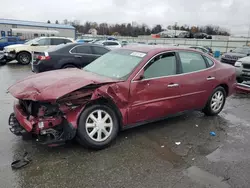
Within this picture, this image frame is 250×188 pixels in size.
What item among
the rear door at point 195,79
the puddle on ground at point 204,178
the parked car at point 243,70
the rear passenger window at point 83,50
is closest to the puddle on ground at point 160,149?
the puddle on ground at point 204,178

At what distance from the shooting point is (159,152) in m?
3.47

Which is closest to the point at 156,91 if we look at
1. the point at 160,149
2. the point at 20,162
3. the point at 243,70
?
the point at 160,149

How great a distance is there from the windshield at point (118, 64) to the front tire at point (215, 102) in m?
2.10

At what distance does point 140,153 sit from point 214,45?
103ft

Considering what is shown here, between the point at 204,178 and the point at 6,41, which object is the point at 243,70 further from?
the point at 6,41

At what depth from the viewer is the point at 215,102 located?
513cm

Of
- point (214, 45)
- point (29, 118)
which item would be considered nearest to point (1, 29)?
point (214, 45)

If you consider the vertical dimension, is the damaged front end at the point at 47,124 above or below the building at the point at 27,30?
below

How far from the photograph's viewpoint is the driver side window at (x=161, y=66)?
3.88 m

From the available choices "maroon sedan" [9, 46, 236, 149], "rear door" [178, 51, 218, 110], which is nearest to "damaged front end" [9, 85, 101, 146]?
"maroon sedan" [9, 46, 236, 149]

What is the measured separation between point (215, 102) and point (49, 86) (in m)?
3.77

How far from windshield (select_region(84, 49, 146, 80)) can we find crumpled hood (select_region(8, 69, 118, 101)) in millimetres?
304

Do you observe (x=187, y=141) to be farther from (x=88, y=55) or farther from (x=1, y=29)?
(x=1, y=29)

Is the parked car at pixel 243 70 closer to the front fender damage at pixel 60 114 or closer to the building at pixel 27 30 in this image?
the front fender damage at pixel 60 114
